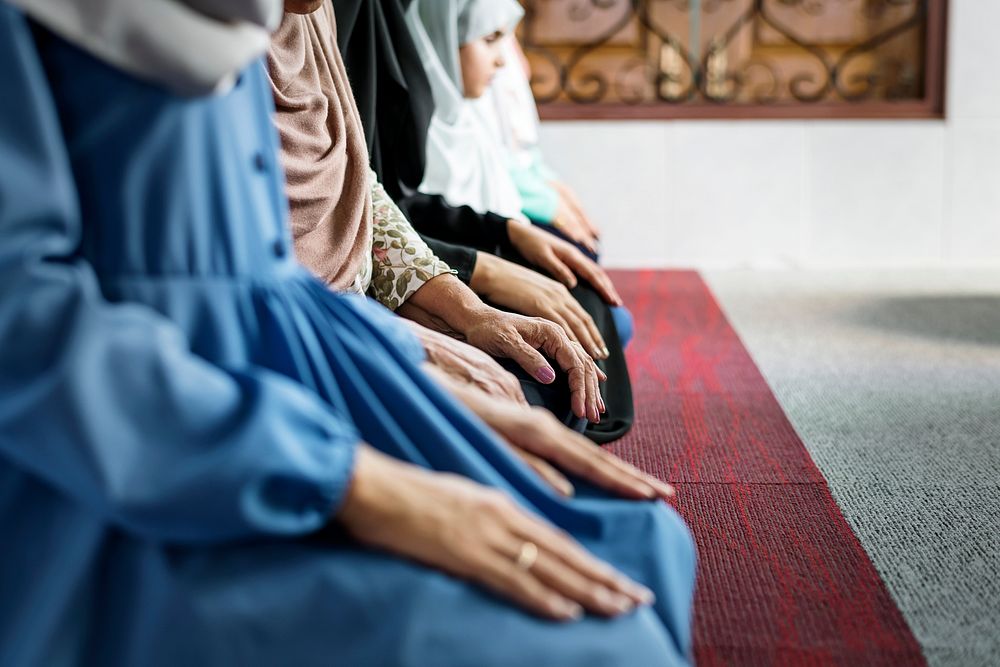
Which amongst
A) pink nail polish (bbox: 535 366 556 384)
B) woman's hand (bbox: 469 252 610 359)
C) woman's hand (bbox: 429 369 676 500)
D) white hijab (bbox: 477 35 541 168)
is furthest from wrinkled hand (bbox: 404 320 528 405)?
white hijab (bbox: 477 35 541 168)

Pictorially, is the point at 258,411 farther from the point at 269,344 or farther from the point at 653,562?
the point at 653,562

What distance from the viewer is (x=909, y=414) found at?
2.37 m

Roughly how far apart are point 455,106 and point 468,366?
4.82ft

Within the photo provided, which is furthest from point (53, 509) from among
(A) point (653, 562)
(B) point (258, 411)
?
(A) point (653, 562)

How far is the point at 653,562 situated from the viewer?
33.9 inches

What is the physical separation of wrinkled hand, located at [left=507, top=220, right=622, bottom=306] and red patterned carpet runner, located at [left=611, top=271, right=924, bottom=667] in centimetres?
32

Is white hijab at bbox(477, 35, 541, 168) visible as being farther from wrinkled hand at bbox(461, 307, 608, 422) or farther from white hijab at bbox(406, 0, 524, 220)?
wrinkled hand at bbox(461, 307, 608, 422)

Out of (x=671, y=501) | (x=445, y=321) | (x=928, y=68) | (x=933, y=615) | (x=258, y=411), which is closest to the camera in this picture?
(x=258, y=411)

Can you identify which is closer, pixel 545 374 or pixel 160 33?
pixel 160 33

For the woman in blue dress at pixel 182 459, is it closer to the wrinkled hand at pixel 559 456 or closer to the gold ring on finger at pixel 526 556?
the gold ring on finger at pixel 526 556

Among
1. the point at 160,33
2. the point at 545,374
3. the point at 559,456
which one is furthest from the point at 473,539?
the point at 545,374

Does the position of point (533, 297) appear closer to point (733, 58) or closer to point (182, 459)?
point (182, 459)

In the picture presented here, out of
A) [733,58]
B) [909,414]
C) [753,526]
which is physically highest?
[733,58]

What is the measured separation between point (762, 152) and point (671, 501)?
3.26 meters
